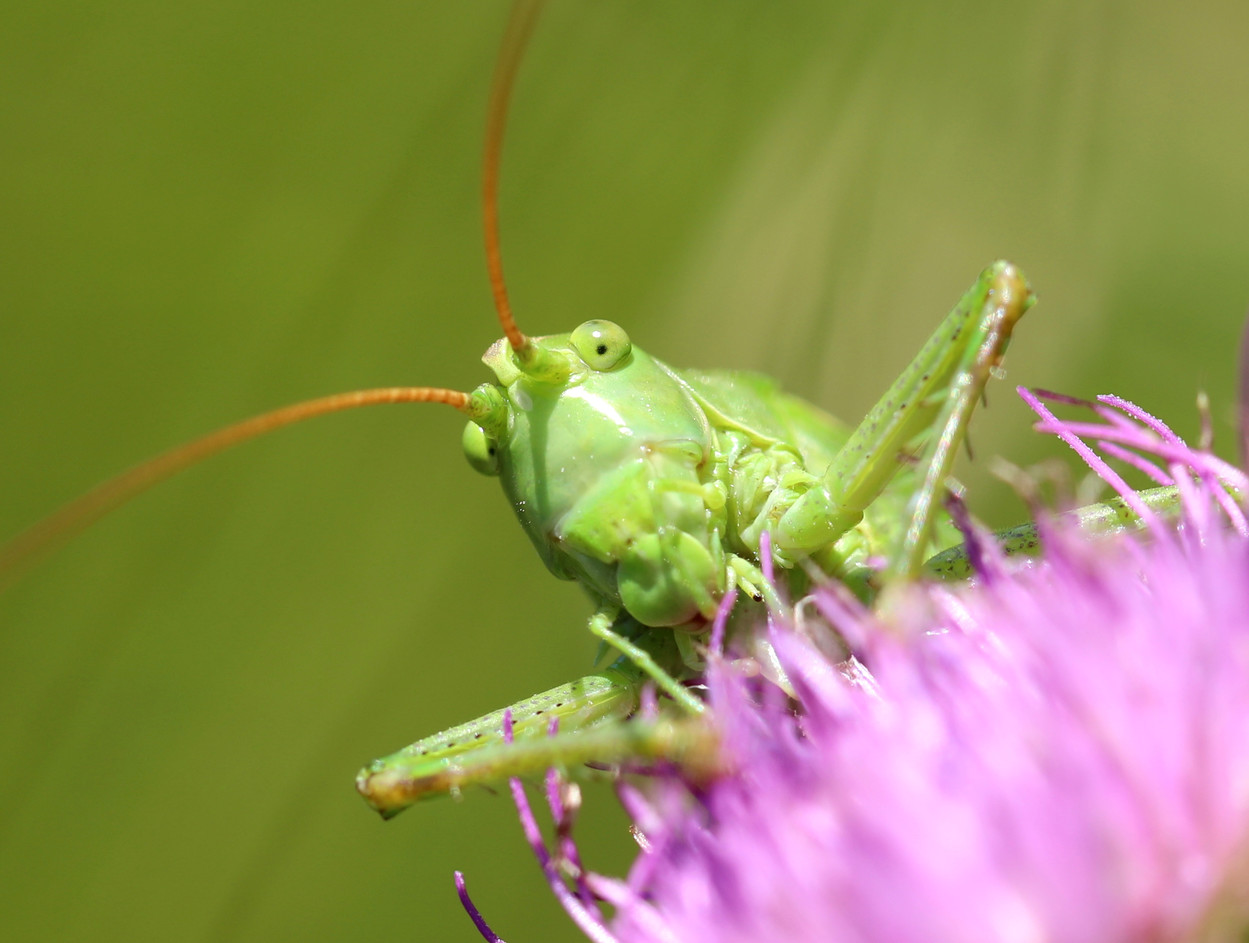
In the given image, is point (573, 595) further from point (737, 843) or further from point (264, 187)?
point (737, 843)

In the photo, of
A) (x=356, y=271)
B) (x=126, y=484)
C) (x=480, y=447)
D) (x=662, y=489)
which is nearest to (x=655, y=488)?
(x=662, y=489)

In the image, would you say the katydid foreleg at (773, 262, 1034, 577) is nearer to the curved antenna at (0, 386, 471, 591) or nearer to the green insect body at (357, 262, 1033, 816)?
the green insect body at (357, 262, 1033, 816)

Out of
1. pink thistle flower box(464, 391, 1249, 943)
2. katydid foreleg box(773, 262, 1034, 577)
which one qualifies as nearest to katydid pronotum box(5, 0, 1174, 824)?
katydid foreleg box(773, 262, 1034, 577)

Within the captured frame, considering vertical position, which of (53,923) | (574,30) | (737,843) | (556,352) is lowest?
(53,923)

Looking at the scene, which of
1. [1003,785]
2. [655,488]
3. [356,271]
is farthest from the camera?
[356,271]

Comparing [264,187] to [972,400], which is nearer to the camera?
[972,400]

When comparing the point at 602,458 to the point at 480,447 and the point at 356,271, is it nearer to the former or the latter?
the point at 480,447

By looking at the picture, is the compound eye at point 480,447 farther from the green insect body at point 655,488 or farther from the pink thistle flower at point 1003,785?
the pink thistle flower at point 1003,785

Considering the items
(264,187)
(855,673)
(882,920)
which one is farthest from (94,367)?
(882,920)
